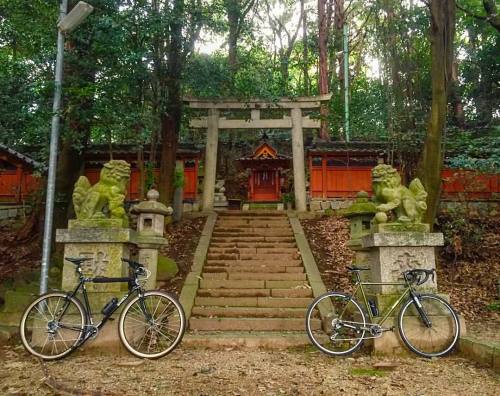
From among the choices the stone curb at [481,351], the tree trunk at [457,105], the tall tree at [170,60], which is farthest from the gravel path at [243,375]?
the tree trunk at [457,105]

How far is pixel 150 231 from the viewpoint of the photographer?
7824 mm

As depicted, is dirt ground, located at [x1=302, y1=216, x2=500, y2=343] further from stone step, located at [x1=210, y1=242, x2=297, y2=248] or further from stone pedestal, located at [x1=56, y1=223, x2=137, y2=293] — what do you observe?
stone pedestal, located at [x1=56, y1=223, x2=137, y2=293]

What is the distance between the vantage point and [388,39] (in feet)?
42.4

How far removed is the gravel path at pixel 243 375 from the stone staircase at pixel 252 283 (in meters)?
1.46

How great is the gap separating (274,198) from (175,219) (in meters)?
8.28

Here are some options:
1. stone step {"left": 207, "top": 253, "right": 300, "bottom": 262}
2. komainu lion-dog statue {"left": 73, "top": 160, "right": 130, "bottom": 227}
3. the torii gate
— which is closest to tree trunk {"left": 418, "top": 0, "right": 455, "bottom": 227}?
stone step {"left": 207, "top": 253, "right": 300, "bottom": 262}

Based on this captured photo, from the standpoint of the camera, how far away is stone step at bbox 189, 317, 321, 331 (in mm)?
6801

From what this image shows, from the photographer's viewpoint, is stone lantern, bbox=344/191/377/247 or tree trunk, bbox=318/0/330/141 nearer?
stone lantern, bbox=344/191/377/247

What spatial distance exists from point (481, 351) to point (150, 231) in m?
5.50

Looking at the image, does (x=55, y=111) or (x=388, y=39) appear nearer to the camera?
(x=55, y=111)

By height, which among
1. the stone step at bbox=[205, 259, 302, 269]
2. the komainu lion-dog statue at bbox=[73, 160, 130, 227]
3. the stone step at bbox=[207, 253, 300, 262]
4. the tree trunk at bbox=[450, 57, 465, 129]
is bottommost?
the stone step at bbox=[205, 259, 302, 269]

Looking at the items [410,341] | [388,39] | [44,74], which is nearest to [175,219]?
[44,74]

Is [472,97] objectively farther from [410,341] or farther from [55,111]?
[55,111]

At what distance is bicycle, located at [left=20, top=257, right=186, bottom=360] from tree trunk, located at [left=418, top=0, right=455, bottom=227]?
20.1 feet
